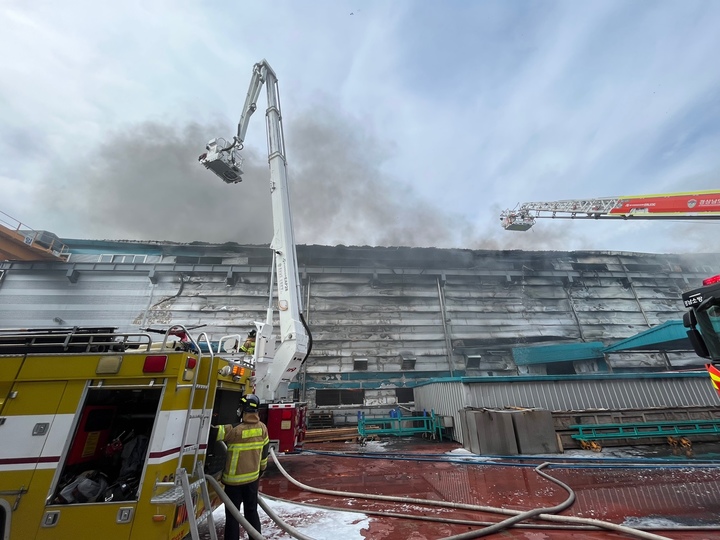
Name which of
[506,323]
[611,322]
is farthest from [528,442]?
[611,322]

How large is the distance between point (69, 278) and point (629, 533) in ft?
94.4

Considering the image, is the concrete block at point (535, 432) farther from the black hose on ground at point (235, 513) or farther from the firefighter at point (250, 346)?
the black hose on ground at point (235, 513)

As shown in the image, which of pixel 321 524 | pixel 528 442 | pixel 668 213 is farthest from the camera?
pixel 668 213

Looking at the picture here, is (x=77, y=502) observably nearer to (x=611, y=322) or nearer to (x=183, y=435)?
(x=183, y=435)

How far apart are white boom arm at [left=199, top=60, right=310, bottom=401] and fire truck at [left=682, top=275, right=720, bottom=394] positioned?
8.32m

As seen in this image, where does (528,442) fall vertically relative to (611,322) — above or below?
below

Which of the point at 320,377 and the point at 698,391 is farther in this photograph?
the point at 320,377

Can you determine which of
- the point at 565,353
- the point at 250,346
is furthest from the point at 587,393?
the point at 250,346

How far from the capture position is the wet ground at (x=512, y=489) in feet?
15.4

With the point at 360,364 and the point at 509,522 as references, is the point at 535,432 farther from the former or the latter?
the point at 360,364

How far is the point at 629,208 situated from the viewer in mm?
18672

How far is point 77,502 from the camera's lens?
2900 millimetres

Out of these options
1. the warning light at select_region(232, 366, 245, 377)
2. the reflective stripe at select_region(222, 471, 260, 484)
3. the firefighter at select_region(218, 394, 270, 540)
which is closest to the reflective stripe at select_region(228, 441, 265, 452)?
the firefighter at select_region(218, 394, 270, 540)

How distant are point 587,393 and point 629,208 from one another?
12307 millimetres
